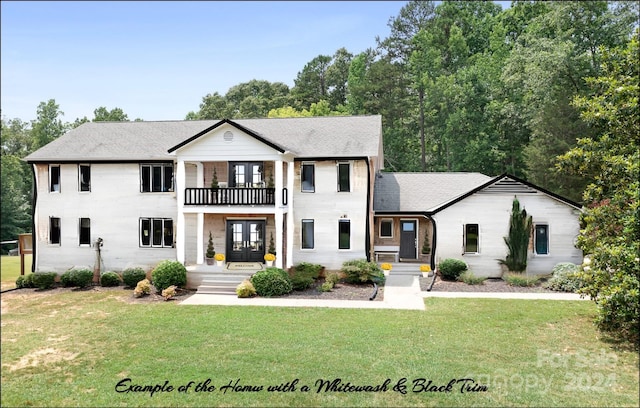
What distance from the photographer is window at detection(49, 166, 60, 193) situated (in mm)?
22969

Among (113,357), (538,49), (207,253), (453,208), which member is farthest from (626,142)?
(538,49)

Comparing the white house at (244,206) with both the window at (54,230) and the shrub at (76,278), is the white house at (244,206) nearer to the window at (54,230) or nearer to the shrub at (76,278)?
the window at (54,230)

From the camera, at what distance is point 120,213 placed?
2272 centimetres

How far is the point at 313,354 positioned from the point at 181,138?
53.9 feet

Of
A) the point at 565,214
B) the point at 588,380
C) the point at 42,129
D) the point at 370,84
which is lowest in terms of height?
the point at 588,380

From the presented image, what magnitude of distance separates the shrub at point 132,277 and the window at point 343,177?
10.1m

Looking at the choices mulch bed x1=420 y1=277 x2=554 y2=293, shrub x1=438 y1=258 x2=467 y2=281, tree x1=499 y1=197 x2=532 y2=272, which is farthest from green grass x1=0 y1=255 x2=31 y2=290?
tree x1=499 y1=197 x2=532 y2=272

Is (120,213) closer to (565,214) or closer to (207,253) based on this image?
(207,253)

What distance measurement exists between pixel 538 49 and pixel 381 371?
116 ft

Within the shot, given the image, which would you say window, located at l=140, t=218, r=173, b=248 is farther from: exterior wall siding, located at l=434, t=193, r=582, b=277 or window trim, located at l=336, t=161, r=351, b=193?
exterior wall siding, located at l=434, t=193, r=582, b=277

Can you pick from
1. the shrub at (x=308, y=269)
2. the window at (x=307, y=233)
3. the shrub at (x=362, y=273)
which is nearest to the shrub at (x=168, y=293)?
the shrub at (x=308, y=269)

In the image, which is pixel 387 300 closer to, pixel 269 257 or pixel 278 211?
pixel 269 257

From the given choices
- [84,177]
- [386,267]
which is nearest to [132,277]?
[84,177]

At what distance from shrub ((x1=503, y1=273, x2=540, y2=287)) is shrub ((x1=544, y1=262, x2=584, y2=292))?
55cm
